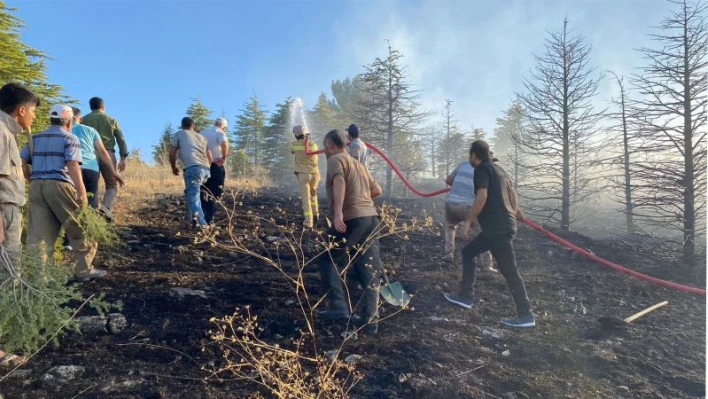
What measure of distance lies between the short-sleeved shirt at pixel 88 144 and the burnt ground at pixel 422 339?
120 centimetres

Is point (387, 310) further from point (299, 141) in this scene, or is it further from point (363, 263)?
point (299, 141)

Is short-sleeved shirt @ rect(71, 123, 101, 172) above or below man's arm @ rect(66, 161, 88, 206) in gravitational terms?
above

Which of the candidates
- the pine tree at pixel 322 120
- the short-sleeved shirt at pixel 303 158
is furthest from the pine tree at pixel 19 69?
the pine tree at pixel 322 120

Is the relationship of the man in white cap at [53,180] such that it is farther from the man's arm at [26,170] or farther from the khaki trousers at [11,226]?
the khaki trousers at [11,226]

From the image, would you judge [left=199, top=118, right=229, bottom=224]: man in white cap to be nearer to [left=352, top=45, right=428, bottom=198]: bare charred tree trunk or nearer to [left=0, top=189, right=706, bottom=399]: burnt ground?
[left=0, top=189, right=706, bottom=399]: burnt ground

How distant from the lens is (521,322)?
4.34 m

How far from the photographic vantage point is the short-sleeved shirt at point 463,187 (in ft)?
19.6

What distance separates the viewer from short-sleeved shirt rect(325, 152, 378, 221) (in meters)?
4.11

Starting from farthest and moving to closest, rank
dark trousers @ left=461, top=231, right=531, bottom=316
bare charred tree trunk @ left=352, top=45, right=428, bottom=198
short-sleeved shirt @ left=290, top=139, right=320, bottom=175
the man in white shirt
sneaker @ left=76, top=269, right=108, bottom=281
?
bare charred tree trunk @ left=352, top=45, right=428, bottom=198
short-sleeved shirt @ left=290, top=139, right=320, bottom=175
the man in white shirt
sneaker @ left=76, top=269, right=108, bottom=281
dark trousers @ left=461, top=231, right=531, bottom=316

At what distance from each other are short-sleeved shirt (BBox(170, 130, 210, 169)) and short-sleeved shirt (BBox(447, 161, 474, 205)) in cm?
387

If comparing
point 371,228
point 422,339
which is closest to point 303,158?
point 371,228

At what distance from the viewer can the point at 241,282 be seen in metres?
5.08

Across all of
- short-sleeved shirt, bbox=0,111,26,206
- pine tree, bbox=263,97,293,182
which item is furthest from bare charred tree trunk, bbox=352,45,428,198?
short-sleeved shirt, bbox=0,111,26,206

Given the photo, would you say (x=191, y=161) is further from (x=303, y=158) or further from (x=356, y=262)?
(x=356, y=262)
